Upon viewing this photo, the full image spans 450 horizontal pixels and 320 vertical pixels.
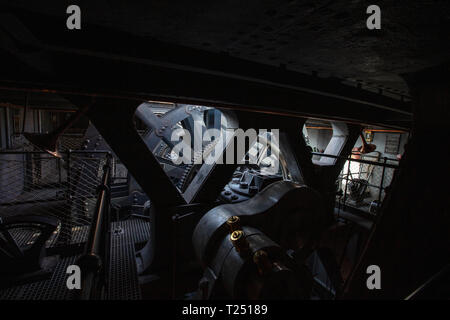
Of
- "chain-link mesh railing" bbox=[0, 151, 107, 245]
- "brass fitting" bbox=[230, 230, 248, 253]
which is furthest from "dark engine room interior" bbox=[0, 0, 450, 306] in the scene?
"chain-link mesh railing" bbox=[0, 151, 107, 245]

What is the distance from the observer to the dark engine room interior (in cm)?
126

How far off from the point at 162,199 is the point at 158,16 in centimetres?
283

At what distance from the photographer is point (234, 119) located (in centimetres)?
369

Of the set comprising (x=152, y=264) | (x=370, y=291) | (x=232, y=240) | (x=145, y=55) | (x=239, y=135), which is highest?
(x=145, y=55)

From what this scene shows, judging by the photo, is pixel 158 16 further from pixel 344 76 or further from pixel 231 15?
pixel 344 76

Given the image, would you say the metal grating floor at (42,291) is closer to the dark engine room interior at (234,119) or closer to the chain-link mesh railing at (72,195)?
the dark engine room interior at (234,119)

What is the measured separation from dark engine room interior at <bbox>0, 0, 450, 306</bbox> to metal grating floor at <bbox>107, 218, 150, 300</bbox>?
3cm

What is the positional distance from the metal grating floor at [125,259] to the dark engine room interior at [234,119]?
1.1 inches

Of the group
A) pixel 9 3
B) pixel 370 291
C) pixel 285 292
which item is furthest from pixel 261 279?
pixel 9 3

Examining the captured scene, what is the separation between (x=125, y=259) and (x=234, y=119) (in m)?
3.02

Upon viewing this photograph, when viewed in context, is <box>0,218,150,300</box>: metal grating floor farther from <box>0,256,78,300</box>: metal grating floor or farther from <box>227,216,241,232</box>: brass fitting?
<box>227,216,241,232</box>: brass fitting

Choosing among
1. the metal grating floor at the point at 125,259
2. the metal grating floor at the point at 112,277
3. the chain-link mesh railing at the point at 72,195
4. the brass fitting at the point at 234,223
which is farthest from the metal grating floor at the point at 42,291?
the brass fitting at the point at 234,223

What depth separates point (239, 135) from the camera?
145 inches
